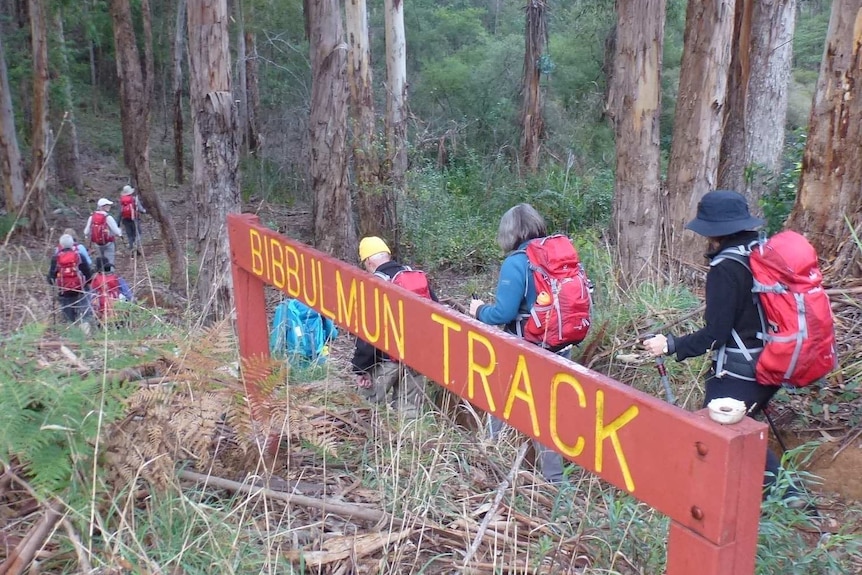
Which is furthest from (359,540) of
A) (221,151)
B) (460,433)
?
(221,151)

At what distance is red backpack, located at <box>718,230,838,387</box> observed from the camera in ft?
9.80

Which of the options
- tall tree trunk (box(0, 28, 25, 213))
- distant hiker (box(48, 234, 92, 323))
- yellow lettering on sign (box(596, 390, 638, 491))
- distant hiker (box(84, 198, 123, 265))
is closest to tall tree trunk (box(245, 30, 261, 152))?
tall tree trunk (box(0, 28, 25, 213))

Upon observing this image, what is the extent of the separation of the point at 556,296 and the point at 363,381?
1222mm

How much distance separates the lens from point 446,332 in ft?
6.53

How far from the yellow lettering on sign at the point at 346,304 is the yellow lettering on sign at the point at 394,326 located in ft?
0.59

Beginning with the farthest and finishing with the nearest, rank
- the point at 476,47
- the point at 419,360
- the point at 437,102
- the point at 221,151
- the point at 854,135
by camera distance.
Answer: the point at 476,47
the point at 437,102
the point at 221,151
the point at 854,135
the point at 419,360

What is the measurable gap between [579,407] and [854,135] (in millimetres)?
4211

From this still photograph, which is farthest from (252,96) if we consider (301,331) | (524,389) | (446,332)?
(524,389)

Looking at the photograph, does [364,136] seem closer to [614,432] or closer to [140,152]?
[140,152]

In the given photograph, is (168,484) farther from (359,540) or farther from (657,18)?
(657,18)

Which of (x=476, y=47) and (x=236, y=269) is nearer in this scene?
(x=236, y=269)

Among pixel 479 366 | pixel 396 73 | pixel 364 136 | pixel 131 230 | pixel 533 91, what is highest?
pixel 479 366

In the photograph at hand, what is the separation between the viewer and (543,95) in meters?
19.9

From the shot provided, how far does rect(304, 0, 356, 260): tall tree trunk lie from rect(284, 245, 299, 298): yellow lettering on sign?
28.5 feet
